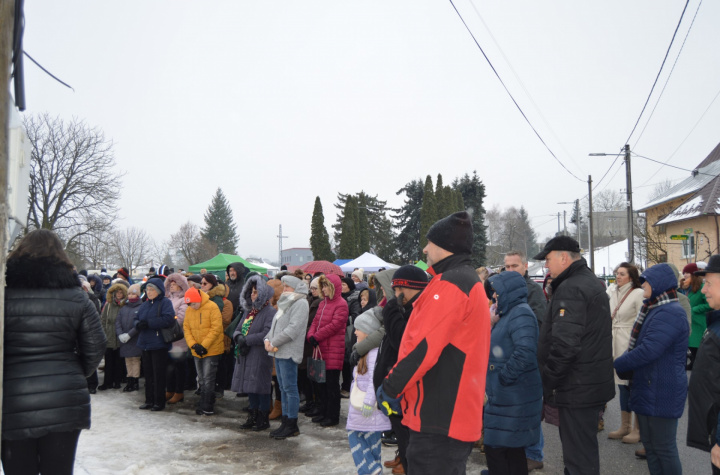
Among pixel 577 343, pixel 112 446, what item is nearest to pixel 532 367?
pixel 577 343

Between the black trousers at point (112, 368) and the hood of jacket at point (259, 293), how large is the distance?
144 inches

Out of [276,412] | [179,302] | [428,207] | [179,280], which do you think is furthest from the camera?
[428,207]

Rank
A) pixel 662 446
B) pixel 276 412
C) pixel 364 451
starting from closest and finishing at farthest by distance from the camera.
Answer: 1. pixel 662 446
2. pixel 364 451
3. pixel 276 412

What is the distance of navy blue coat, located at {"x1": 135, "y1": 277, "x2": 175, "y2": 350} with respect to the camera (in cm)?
779

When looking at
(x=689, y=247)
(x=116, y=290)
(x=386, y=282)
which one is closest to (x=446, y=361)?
(x=386, y=282)

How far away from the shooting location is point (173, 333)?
26.3ft

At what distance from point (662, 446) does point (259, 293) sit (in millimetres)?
4893

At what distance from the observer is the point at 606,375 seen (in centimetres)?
398

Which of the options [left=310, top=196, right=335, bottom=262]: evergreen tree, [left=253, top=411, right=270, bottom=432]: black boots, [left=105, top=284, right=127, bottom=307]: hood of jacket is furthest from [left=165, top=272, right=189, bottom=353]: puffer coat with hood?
[left=310, top=196, right=335, bottom=262]: evergreen tree

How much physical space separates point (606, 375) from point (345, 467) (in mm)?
2768

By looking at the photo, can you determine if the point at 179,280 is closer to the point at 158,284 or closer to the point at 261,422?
the point at 158,284

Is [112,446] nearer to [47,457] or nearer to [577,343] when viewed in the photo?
[47,457]

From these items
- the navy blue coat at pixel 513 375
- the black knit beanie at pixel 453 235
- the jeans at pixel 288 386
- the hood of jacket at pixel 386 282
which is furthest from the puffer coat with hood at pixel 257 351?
the black knit beanie at pixel 453 235

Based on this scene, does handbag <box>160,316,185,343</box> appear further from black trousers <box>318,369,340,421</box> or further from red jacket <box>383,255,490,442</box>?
red jacket <box>383,255,490,442</box>
